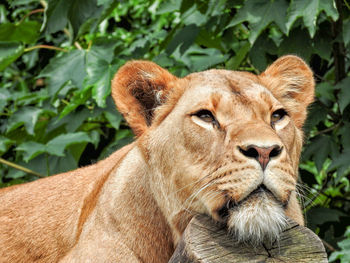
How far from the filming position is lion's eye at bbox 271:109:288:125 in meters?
3.13

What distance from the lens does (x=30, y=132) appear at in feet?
16.7

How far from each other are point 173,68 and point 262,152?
2639 mm

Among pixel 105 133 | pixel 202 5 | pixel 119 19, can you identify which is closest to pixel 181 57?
pixel 202 5

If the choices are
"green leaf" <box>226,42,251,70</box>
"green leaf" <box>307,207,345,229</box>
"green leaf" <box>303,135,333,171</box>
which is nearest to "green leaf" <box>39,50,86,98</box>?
"green leaf" <box>226,42,251,70</box>

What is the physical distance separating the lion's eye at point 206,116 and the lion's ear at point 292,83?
0.70 meters

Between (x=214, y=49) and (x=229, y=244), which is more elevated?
(x=229, y=244)

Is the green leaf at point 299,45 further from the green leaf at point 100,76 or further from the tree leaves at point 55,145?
the tree leaves at point 55,145

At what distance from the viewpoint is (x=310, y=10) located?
3.66 m

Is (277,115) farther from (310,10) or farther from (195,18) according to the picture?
(195,18)

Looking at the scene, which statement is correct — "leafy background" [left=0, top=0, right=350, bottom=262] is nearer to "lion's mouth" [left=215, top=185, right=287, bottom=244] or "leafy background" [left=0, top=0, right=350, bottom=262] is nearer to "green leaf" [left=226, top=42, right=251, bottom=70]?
"green leaf" [left=226, top=42, right=251, bottom=70]

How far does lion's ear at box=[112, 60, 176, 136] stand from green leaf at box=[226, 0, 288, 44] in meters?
0.76

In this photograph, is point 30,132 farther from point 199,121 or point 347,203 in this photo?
point 347,203

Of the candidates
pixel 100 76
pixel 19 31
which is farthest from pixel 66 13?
pixel 19 31

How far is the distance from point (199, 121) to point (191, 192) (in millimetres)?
339
